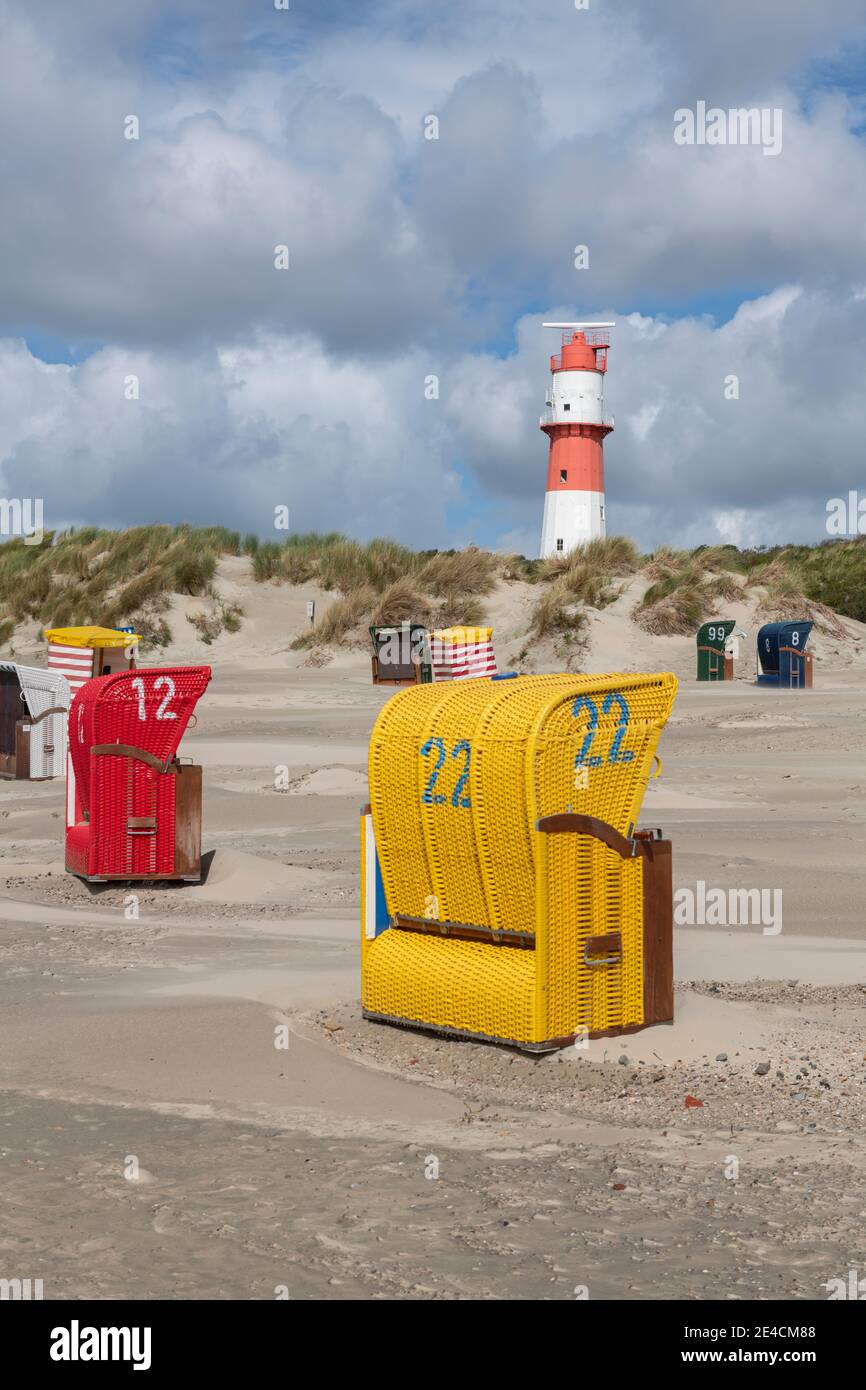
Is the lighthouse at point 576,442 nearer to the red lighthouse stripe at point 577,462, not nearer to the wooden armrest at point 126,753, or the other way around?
the red lighthouse stripe at point 577,462

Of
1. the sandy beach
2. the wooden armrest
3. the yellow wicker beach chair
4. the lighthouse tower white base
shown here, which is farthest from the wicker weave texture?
the lighthouse tower white base

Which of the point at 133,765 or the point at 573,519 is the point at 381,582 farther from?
the point at 133,765

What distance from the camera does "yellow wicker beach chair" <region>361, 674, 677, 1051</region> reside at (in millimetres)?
6375

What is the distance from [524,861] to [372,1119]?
1229mm

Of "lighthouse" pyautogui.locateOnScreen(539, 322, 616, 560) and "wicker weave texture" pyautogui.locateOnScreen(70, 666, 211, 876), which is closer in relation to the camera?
"wicker weave texture" pyautogui.locateOnScreen(70, 666, 211, 876)

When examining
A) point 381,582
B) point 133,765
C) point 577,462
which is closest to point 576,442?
point 577,462

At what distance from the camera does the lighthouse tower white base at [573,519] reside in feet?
177

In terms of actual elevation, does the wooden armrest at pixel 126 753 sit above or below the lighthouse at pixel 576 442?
below

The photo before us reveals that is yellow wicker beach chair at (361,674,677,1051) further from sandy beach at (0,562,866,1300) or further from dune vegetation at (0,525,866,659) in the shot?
dune vegetation at (0,525,866,659)

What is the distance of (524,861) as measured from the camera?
251 inches

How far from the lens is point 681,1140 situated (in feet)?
18.1

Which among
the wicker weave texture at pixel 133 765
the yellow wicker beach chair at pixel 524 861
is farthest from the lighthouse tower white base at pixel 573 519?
the yellow wicker beach chair at pixel 524 861

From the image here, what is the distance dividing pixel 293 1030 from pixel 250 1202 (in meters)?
2.22

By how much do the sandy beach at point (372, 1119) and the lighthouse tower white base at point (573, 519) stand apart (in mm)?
42977
